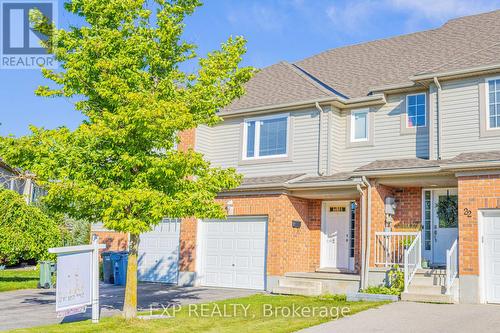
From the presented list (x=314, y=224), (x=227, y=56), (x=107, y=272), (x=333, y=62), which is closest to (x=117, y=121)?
(x=227, y=56)

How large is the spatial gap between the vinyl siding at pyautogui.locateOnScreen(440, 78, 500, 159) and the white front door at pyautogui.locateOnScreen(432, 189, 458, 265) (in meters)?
1.15

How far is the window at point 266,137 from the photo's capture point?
1850 cm

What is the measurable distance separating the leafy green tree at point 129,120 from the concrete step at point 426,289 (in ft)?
17.3

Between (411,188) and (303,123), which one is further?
(303,123)

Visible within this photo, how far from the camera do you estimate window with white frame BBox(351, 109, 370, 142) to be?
1752cm

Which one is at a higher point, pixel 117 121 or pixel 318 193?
pixel 117 121

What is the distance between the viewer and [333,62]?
69.5 ft

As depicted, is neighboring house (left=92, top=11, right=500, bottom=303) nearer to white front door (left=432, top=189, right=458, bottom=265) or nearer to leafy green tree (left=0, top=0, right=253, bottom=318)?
white front door (left=432, top=189, right=458, bottom=265)

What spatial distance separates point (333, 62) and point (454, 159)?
812cm

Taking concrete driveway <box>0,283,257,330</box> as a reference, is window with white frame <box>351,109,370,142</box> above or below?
above

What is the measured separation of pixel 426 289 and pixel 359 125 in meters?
6.14

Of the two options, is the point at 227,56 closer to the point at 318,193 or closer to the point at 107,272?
the point at 318,193

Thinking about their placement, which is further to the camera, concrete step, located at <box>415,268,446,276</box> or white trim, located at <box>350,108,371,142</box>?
white trim, located at <box>350,108,371,142</box>

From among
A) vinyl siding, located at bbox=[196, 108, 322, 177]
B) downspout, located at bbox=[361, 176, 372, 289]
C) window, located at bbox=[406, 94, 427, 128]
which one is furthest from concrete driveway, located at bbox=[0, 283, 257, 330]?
window, located at bbox=[406, 94, 427, 128]
